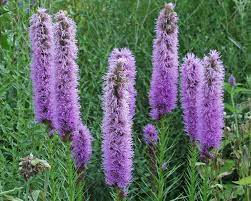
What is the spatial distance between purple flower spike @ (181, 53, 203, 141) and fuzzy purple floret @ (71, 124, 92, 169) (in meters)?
0.47

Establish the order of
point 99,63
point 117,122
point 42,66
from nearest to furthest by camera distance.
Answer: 1. point 117,122
2. point 42,66
3. point 99,63

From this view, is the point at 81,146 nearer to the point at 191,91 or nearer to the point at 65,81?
the point at 65,81

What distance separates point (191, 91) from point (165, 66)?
6.8 inches

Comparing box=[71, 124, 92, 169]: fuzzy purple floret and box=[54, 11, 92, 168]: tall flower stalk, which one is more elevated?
box=[54, 11, 92, 168]: tall flower stalk

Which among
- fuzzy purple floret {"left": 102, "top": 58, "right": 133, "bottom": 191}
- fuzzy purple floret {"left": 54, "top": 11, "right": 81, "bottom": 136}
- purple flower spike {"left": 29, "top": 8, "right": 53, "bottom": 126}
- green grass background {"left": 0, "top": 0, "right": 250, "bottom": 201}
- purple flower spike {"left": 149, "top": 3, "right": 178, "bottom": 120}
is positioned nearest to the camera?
fuzzy purple floret {"left": 102, "top": 58, "right": 133, "bottom": 191}

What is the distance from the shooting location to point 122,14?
5.37 metres

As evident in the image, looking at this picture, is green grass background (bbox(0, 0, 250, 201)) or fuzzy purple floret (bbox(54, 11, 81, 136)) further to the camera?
green grass background (bbox(0, 0, 250, 201))

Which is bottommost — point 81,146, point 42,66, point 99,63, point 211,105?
point 81,146

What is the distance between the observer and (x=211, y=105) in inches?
109

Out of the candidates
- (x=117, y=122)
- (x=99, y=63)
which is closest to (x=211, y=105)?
(x=117, y=122)

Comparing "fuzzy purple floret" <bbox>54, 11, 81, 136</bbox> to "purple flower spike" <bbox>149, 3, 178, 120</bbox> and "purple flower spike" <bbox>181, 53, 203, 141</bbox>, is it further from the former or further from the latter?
"purple flower spike" <bbox>181, 53, 203, 141</bbox>

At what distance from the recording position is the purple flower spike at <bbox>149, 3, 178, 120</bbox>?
296cm

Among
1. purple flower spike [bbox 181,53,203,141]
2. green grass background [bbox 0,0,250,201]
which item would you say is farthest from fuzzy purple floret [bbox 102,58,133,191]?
green grass background [bbox 0,0,250,201]

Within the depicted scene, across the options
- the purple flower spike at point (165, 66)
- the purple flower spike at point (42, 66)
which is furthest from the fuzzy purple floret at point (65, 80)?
the purple flower spike at point (165, 66)
